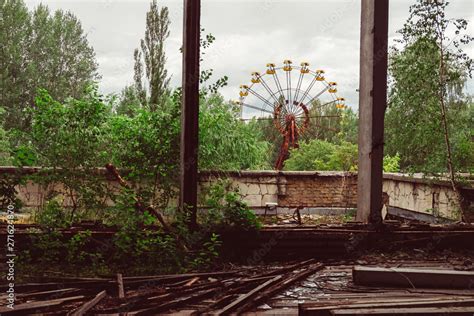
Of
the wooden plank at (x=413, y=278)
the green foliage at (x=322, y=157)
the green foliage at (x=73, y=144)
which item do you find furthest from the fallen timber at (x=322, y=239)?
the green foliage at (x=322, y=157)

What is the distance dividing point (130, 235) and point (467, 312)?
226 centimetres

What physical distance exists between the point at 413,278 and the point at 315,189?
17.0 ft

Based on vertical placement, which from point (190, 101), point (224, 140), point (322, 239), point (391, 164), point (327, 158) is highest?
point (190, 101)

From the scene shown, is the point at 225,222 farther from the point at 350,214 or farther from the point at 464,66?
the point at 350,214

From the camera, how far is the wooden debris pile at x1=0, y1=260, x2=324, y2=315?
7.51 ft

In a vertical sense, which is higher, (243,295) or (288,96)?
(288,96)

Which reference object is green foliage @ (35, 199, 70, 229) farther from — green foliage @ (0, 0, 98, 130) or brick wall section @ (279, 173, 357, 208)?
brick wall section @ (279, 173, 357, 208)

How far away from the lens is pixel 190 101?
3.68 meters

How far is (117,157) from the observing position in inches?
185

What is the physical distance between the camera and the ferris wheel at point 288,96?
11508mm

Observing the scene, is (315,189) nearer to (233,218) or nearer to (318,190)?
(318,190)

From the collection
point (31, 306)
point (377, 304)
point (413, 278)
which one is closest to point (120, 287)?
point (31, 306)

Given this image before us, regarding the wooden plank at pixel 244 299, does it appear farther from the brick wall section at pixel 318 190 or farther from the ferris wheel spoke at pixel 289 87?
the ferris wheel spoke at pixel 289 87

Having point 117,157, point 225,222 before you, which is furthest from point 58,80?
point 225,222
